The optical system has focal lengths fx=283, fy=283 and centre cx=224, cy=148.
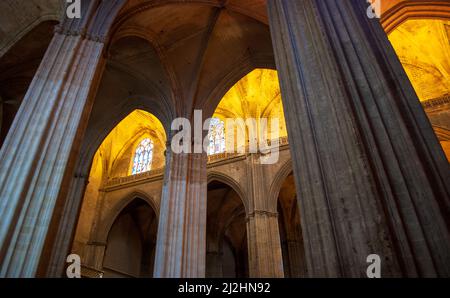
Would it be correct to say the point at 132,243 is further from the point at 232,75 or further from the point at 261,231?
the point at 232,75

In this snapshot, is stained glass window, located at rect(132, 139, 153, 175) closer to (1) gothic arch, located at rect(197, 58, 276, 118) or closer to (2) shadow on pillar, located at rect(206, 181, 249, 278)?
(2) shadow on pillar, located at rect(206, 181, 249, 278)

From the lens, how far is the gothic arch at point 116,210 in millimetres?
16906

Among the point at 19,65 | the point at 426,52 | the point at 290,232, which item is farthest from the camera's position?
the point at 290,232

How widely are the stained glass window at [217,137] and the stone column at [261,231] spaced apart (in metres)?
2.48

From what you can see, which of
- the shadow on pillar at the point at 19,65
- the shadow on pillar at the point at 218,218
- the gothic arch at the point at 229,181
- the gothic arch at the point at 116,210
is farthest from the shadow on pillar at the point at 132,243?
the shadow on pillar at the point at 19,65

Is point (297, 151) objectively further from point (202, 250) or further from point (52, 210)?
point (202, 250)

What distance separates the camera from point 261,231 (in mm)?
12617

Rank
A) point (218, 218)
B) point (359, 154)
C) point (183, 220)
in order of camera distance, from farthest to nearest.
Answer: point (218, 218) < point (183, 220) < point (359, 154)

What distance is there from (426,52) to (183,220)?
11990mm

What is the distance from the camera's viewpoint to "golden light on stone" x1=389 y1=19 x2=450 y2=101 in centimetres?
1088

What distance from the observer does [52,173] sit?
4766 mm

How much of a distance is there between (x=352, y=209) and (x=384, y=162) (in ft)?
2.13

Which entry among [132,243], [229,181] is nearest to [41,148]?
[229,181]
